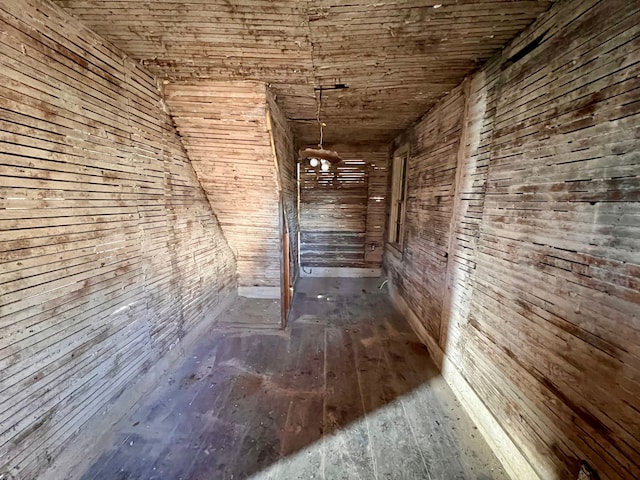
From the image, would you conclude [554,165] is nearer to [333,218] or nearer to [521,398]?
[521,398]

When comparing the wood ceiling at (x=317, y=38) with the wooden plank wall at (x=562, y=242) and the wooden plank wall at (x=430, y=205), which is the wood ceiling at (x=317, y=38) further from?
the wooden plank wall at (x=430, y=205)

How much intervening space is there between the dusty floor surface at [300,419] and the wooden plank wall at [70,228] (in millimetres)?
462

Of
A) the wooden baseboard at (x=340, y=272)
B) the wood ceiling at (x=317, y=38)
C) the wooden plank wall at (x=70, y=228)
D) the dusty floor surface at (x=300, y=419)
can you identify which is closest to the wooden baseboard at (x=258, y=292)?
the dusty floor surface at (x=300, y=419)

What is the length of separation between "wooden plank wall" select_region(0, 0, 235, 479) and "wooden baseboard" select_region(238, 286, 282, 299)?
204 centimetres

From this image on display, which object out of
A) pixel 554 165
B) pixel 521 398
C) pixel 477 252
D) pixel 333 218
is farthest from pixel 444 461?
pixel 333 218

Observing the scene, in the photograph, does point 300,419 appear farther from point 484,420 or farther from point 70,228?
point 70,228

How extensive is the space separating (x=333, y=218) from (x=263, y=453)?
441cm

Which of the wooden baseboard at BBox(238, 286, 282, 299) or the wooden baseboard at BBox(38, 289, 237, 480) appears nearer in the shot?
the wooden baseboard at BBox(38, 289, 237, 480)

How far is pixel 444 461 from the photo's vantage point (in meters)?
1.73

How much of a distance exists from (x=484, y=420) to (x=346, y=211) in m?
4.25

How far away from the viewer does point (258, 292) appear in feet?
14.8

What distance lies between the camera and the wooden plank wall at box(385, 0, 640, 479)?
3.55ft

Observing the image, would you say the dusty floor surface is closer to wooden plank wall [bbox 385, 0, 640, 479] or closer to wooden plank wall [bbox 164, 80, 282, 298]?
wooden plank wall [bbox 385, 0, 640, 479]

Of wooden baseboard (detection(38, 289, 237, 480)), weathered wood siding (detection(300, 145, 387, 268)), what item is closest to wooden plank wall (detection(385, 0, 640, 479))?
wooden baseboard (detection(38, 289, 237, 480))
